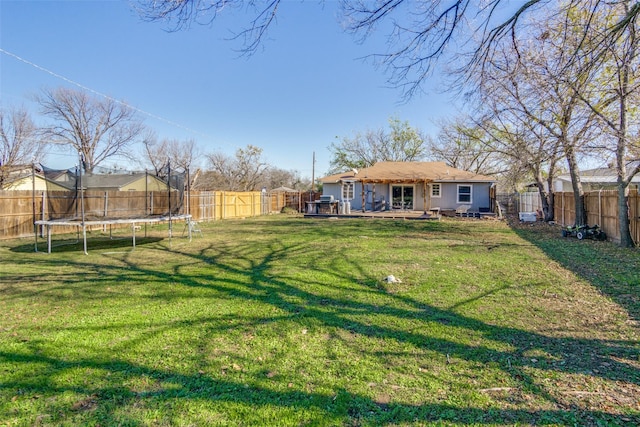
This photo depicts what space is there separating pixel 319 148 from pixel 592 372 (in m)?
36.8

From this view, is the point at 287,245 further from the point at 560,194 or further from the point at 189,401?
the point at 560,194

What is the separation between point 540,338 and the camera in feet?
11.2

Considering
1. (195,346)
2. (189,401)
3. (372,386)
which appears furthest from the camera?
(195,346)

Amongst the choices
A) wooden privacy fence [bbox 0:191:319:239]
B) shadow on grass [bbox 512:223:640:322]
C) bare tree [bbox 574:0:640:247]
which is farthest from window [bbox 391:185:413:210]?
bare tree [bbox 574:0:640:247]

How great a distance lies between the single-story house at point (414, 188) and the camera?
70.4 feet

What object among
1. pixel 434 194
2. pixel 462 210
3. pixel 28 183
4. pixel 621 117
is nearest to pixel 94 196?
pixel 28 183

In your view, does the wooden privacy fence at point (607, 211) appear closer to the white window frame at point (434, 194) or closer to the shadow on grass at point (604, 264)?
the shadow on grass at point (604, 264)

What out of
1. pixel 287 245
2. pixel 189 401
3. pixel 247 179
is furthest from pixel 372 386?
pixel 247 179

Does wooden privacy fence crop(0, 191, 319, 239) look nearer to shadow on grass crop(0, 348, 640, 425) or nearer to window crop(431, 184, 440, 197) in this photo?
shadow on grass crop(0, 348, 640, 425)

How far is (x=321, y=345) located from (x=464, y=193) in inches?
828

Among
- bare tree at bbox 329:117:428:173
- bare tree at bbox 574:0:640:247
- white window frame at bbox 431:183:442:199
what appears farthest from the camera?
bare tree at bbox 329:117:428:173

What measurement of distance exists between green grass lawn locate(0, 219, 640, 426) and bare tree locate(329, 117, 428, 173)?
1133 inches

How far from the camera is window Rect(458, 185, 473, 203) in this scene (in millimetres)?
21766

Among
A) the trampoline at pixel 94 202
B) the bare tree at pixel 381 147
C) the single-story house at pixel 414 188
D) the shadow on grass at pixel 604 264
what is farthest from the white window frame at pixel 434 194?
the trampoline at pixel 94 202
